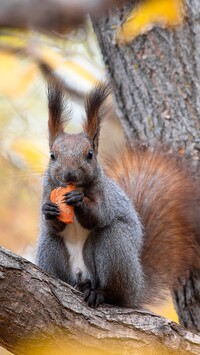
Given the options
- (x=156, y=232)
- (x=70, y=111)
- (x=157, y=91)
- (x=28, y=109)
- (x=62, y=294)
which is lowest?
(x=62, y=294)

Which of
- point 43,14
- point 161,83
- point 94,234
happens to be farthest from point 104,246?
point 161,83

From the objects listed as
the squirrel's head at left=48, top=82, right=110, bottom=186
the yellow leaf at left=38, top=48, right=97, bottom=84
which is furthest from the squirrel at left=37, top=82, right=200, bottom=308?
the yellow leaf at left=38, top=48, right=97, bottom=84

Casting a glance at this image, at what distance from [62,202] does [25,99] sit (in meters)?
3.03

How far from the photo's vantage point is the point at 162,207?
3.56 m

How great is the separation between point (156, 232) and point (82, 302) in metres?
0.78

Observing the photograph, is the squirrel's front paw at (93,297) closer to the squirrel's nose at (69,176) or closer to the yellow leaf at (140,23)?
the squirrel's nose at (69,176)

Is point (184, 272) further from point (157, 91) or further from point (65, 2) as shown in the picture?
point (65, 2)

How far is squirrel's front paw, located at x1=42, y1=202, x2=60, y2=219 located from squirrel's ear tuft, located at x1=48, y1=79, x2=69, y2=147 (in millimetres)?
279

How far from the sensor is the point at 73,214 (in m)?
2.96

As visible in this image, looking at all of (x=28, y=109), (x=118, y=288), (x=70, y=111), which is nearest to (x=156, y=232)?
(x=118, y=288)

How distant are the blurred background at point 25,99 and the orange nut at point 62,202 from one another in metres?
1.68

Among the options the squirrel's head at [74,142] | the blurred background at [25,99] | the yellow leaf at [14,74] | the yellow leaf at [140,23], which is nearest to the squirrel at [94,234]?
the squirrel's head at [74,142]

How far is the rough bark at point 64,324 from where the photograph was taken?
2.47 metres

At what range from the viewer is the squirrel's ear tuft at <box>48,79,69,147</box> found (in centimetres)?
301
